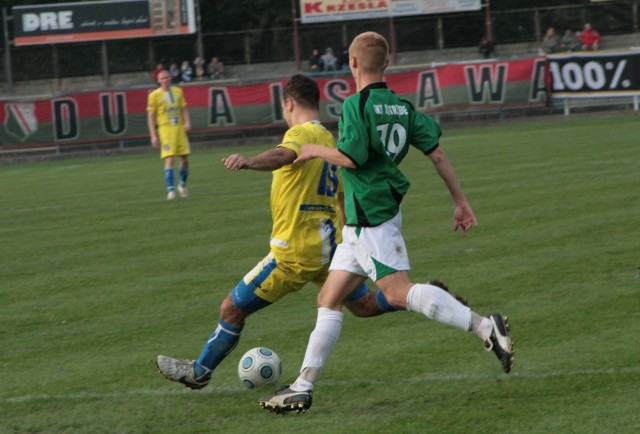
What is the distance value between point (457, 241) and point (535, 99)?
20.7 metres

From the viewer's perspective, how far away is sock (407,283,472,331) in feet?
19.7

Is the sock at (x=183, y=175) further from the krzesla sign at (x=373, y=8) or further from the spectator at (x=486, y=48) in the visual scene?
the krzesla sign at (x=373, y=8)

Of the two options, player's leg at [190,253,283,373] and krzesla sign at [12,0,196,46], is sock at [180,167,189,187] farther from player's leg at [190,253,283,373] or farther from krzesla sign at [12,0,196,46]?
krzesla sign at [12,0,196,46]

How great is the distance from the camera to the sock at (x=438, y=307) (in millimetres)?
6004

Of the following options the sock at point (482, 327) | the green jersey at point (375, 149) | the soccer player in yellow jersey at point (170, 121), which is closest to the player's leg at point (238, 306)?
the green jersey at point (375, 149)

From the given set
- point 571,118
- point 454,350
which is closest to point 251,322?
point 454,350

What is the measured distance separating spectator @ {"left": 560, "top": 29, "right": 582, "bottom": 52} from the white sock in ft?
112

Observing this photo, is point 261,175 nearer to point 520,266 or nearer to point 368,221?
point 520,266

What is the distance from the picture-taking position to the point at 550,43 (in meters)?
39.4

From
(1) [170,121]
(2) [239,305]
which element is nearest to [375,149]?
(2) [239,305]

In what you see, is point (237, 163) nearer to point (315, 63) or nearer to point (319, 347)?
point (319, 347)

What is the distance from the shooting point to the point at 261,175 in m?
22.2

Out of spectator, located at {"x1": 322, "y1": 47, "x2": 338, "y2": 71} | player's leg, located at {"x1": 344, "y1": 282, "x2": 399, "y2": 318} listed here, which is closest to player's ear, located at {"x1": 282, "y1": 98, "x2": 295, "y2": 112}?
player's leg, located at {"x1": 344, "y1": 282, "x2": 399, "y2": 318}

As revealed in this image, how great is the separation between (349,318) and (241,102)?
24.5 metres
